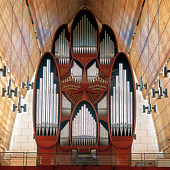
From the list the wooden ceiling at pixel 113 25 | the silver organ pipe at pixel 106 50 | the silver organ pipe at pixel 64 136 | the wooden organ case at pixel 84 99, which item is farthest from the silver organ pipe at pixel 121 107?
the silver organ pipe at pixel 64 136

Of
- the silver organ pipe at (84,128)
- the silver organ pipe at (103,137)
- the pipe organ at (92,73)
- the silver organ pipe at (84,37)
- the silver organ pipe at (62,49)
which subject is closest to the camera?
the silver organ pipe at (84,128)

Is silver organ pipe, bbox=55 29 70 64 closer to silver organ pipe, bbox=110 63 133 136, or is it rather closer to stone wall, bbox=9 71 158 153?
silver organ pipe, bbox=110 63 133 136

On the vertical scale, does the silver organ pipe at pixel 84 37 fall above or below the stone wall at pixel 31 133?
above

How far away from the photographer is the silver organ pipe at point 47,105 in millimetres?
19250

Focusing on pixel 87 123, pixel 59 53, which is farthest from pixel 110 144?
pixel 59 53

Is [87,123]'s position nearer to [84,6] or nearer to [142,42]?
[142,42]

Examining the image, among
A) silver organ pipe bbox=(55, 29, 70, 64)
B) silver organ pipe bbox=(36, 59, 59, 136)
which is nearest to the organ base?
silver organ pipe bbox=(36, 59, 59, 136)

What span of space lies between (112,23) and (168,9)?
9.72 metres

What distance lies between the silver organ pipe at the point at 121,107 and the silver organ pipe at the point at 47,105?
252cm

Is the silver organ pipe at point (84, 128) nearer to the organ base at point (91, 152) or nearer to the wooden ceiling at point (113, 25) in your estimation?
the organ base at point (91, 152)

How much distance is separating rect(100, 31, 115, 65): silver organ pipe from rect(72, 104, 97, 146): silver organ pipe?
2.50 metres

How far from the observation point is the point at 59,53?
816 inches

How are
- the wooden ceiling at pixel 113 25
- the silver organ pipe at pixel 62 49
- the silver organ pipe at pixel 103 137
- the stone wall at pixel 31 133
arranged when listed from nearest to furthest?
the wooden ceiling at pixel 113 25, the silver organ pipe at pixel 103 137, the silver organ pipe at pixel 62 49, the stone wall at pixel 31 133

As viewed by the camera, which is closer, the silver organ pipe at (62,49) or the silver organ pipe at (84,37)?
the silver organ pipe at (62,49)
